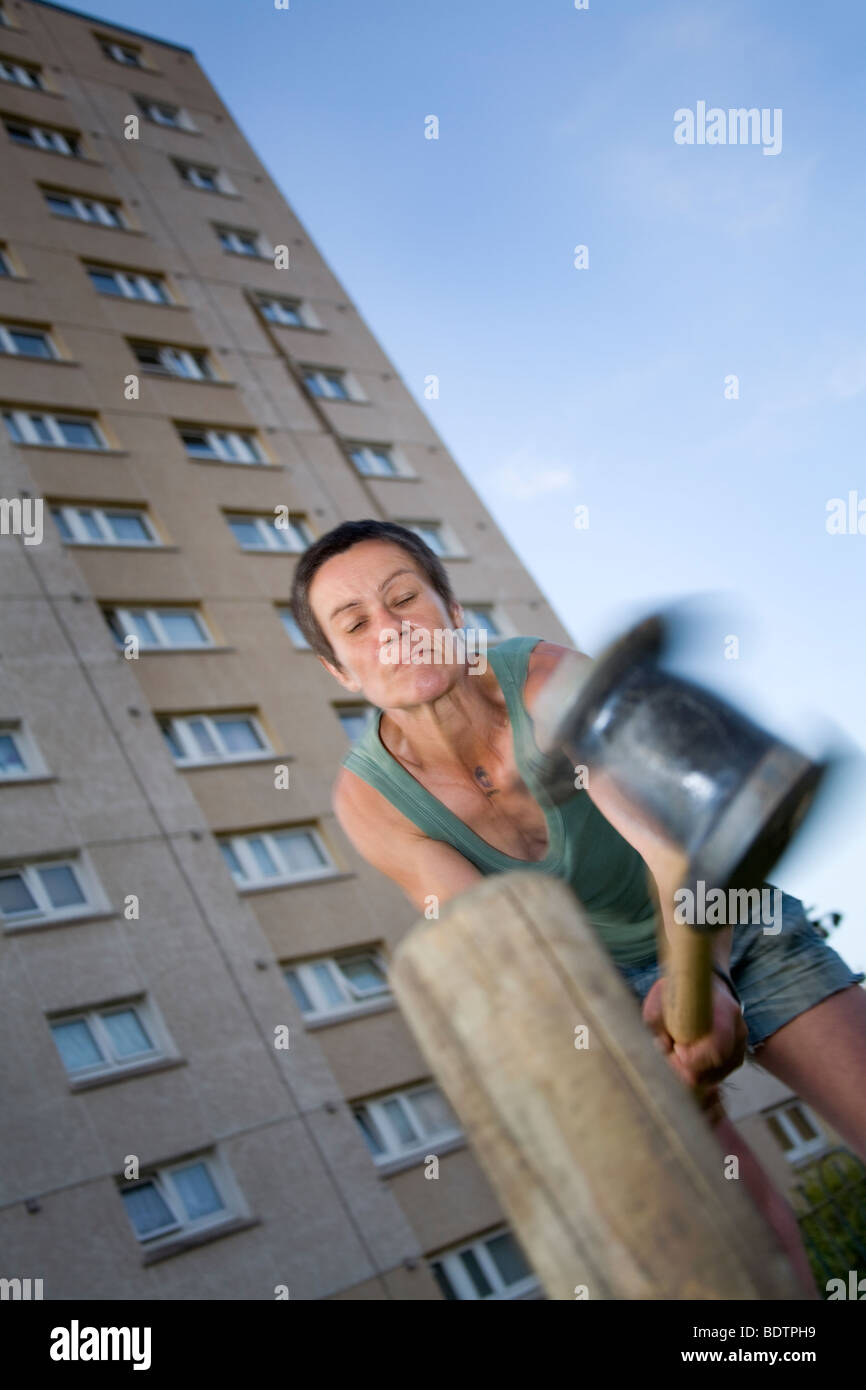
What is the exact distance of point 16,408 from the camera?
56.3ft

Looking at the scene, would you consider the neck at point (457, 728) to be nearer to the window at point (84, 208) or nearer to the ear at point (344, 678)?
the ear at point (344, 678)

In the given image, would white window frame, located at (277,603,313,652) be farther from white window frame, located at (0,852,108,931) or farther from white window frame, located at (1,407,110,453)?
white window frame, located at (0,852,108,931)

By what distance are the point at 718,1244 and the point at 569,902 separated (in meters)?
0.36

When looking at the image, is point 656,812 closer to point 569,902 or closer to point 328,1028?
point 569,902

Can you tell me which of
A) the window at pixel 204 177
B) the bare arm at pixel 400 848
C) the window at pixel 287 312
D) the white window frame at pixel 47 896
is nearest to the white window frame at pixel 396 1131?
the white window frame at pixel 47 896

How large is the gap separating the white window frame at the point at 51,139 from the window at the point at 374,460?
23.7 feet

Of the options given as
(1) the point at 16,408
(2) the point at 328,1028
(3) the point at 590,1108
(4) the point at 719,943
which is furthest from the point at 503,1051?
(1) the point at 16,408

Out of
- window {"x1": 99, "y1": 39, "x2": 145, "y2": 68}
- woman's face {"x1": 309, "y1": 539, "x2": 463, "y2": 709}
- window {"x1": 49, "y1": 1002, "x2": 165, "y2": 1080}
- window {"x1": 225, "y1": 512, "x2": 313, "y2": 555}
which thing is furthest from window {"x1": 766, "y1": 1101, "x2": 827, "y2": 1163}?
window {"x1": 99, "y1": 39, "x2": 145, "y2": 68}

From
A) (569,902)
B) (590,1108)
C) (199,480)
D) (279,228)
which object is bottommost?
(590,1108)

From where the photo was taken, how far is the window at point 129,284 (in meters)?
20.1

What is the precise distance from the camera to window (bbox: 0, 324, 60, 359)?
18.0 meters

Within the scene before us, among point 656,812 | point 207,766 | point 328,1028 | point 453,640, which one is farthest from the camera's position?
point 207,766

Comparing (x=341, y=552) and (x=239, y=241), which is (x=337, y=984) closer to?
(x=341, y=552)

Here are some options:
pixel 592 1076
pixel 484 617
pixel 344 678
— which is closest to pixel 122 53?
pixel 484 617
